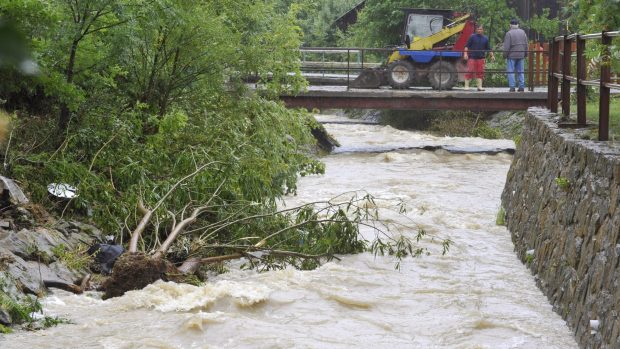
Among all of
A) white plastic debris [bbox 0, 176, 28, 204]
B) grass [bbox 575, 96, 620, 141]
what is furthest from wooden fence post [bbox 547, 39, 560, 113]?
white plastic debris [bbox 0, 176, 28, 204]

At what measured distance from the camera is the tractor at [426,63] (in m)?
27.2

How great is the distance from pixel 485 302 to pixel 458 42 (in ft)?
67.4

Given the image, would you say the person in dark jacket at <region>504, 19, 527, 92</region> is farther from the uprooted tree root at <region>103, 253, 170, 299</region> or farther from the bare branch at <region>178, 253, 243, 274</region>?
the uprooted tree root at <region>103, 253, 170, 299</region>

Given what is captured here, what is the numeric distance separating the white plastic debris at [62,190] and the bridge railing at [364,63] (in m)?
11.9

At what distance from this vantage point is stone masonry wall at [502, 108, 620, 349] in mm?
6160

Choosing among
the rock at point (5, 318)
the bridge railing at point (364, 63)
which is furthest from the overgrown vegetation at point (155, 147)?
the bridge railing at point (364, 63)

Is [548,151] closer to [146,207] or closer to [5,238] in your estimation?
[146,207]

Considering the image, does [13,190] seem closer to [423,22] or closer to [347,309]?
[347,309]

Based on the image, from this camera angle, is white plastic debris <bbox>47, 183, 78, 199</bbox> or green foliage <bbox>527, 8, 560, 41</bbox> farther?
green foliage <bbox>527, 8, 560, 41</bbox>

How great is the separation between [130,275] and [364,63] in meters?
30.4

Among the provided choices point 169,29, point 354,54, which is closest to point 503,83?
point 354,54

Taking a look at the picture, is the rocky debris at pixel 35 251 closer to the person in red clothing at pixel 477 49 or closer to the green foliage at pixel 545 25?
the person in red clothing at pixel 477 49

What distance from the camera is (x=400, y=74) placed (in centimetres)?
2739

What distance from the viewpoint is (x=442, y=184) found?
18000 millimetres
